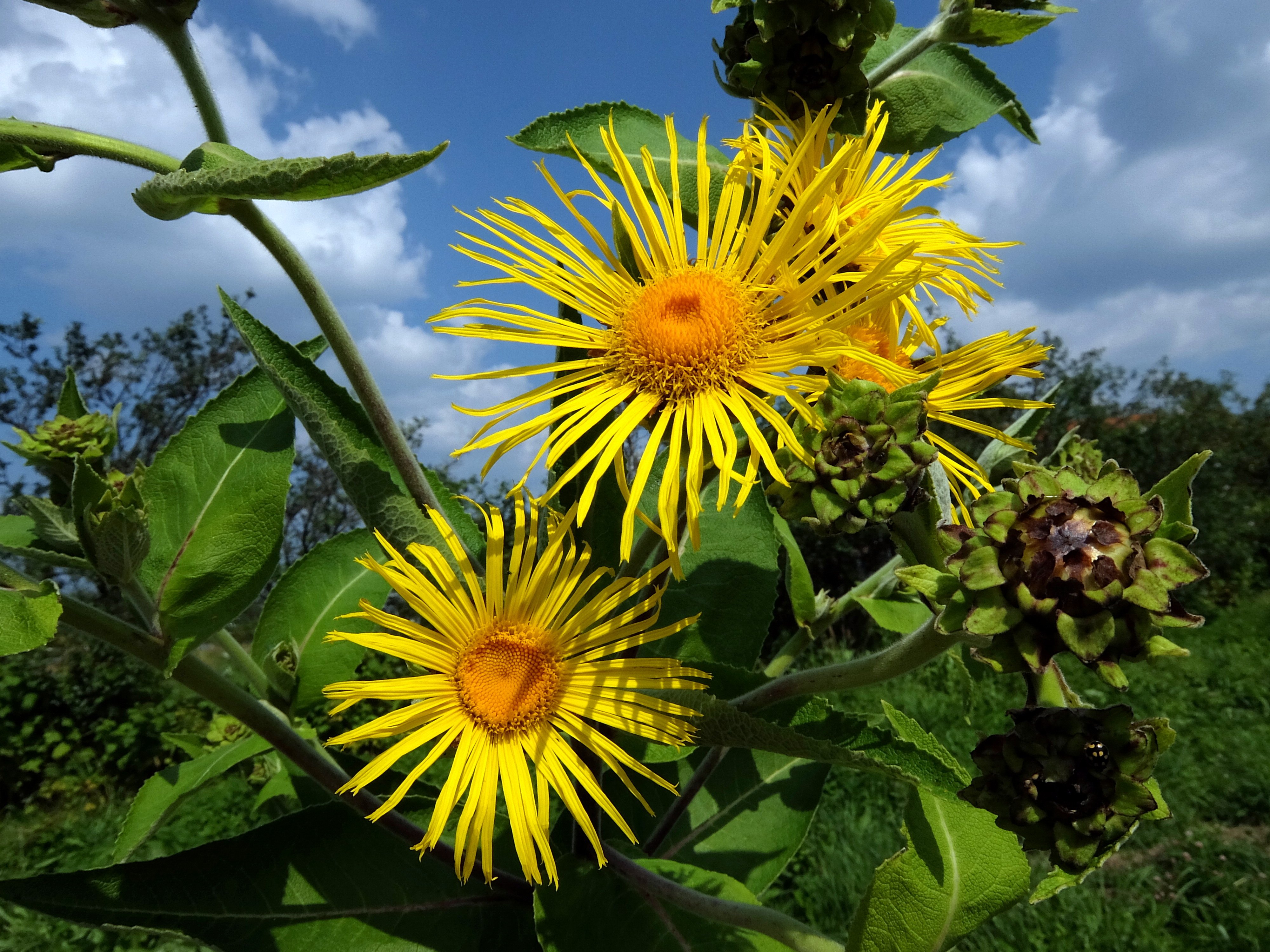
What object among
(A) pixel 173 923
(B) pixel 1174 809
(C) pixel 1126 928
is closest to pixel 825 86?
(A) pixel 173 923

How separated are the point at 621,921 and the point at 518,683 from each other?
257 millimetres

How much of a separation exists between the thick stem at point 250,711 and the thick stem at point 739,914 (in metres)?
0.16

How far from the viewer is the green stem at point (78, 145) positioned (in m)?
0.62

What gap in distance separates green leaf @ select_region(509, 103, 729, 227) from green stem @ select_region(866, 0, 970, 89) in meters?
0.19

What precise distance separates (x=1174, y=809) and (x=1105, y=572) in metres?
5.44

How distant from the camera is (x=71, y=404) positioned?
3.40ft

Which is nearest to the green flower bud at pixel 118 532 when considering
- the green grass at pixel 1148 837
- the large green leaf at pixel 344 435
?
the large green leaf at pixel 344 435

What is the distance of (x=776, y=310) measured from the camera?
74 centimetres

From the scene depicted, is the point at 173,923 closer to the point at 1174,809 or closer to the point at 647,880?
the point at 647,880

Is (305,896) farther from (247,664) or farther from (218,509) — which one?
(218,509)

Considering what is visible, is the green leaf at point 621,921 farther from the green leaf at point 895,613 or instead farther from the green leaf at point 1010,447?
the green leaf at point 1010,447

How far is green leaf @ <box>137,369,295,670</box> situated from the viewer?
826 millimetres

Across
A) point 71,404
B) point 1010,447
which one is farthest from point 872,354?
point 71,404

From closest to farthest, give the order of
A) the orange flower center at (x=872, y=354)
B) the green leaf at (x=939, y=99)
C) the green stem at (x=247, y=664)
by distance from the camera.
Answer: the orange flower center at (x=872, y=354), the green leaf at (x=939, y=99), the green stem at (x=247, y=664)
